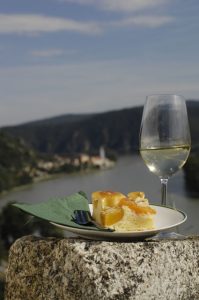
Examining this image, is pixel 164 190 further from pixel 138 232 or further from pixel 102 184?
pixel 102 184

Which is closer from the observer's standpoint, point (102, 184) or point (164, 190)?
point (164, 190)

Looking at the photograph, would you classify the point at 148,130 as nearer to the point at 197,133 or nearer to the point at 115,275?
the point at 115,275

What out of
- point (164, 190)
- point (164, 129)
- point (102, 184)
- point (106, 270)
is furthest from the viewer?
point (102, 184)

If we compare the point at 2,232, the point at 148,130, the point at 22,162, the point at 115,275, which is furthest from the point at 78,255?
the point at 22,162

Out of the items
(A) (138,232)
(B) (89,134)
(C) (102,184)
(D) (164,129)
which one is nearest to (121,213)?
(A) (138,232)

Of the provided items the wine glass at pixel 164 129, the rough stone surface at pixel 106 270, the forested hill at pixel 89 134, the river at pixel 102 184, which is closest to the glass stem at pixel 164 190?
the wine glass at pixel 164 129

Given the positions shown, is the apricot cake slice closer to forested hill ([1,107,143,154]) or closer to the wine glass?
the wine glass

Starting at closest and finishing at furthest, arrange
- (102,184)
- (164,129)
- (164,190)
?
(164,129) → (164,190) → (102,184)
